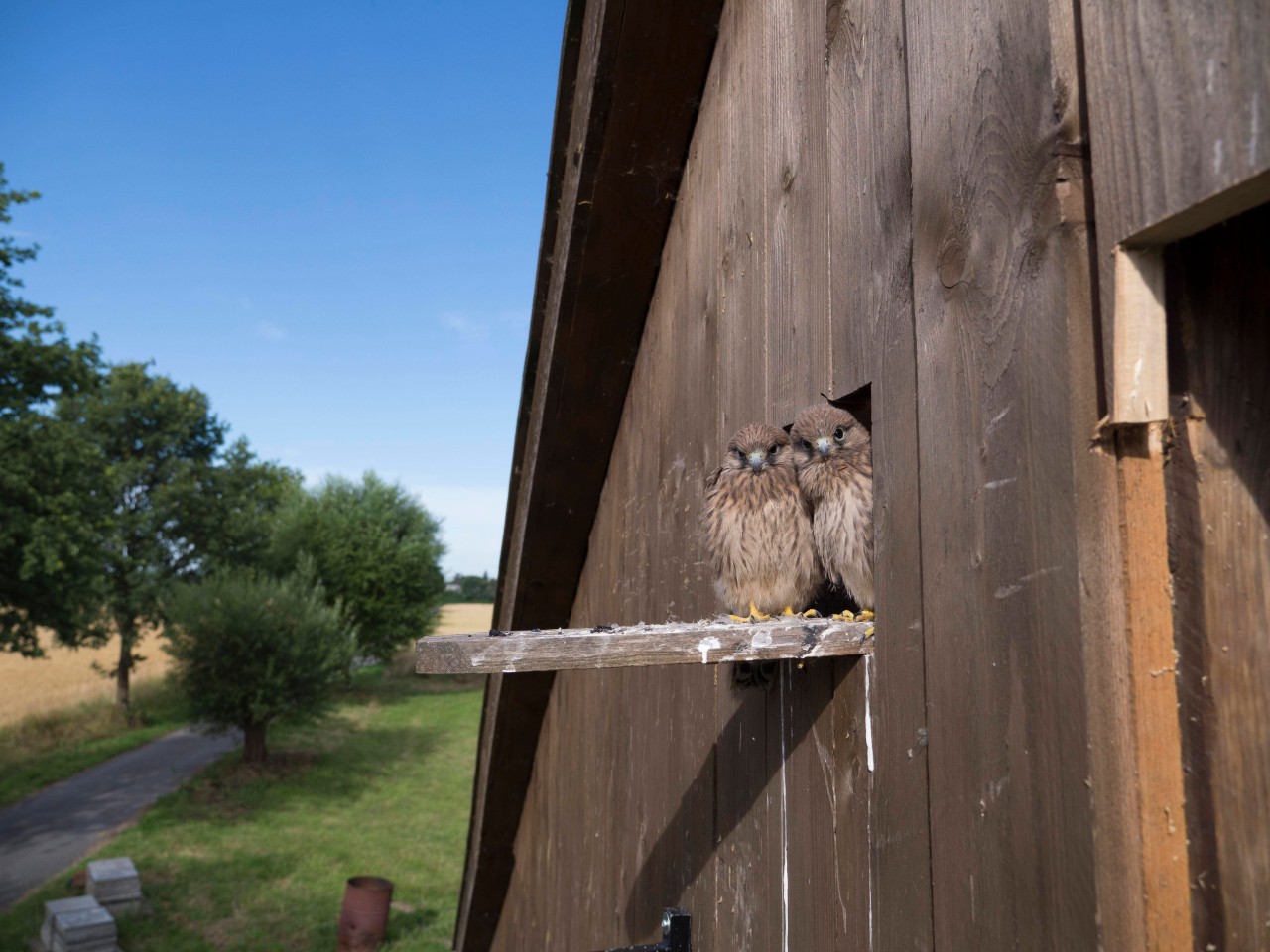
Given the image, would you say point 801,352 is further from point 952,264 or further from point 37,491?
point 37,491

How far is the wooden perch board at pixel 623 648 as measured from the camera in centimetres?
125

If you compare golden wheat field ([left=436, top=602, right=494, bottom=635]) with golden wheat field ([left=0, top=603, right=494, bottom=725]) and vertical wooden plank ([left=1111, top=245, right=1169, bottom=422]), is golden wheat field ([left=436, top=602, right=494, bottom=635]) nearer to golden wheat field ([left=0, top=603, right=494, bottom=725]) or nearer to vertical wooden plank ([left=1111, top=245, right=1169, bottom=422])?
golden wheat field ([left=0, top=603, right=494, bottom=725])

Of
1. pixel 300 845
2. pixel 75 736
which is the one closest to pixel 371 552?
pixel 75 736

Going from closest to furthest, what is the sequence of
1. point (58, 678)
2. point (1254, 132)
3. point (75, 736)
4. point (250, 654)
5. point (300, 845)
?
1. point (1254, 132)
2. point (300, 845)
3. point (250, 654)
4. point (75, 736)
5. point (58, 678)

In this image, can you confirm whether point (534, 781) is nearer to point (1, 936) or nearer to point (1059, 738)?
point (1059, 738)

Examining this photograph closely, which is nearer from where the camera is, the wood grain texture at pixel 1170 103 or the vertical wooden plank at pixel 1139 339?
the wood grain texture at pixel 1170 103

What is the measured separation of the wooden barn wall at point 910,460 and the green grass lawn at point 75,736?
1925 centimetres

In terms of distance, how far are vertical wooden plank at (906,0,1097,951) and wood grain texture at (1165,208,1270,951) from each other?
93mm

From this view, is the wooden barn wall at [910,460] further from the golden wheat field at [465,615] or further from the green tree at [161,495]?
the golden wheat field at [465,615]

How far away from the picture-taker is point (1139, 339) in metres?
0.77

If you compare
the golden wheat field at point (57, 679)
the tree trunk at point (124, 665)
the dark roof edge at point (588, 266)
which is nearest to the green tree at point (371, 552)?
the tree trunk at point (124, 665)

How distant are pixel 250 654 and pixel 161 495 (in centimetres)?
1059

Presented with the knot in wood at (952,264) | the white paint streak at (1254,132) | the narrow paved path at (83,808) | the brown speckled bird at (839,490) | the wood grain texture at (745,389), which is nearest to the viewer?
the white paint streak at (1254,132)

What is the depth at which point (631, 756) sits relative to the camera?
2.60 m
